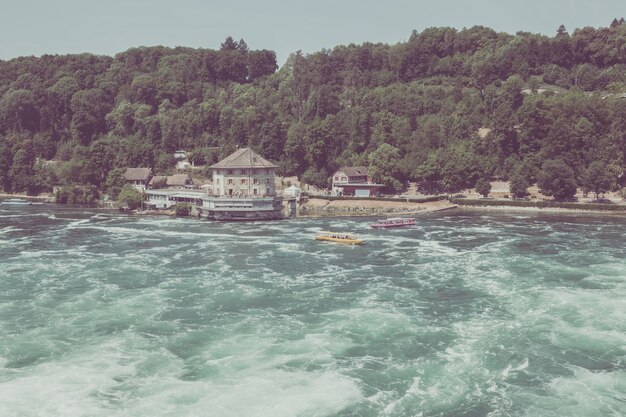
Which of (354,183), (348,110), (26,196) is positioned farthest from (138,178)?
(348,110)

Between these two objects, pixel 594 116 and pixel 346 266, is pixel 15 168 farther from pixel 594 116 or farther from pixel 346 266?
pixel 594 116

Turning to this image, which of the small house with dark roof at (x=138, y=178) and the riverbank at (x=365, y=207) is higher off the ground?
the small house with dark roof at (x=138, y=178)

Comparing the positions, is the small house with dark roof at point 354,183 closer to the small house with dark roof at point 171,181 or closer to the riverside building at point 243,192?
the riverside building at point 243,192

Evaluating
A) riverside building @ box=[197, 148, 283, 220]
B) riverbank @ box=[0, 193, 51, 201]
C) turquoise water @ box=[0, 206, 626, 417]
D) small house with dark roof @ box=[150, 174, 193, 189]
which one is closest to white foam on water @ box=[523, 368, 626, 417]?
turquoise water @ box=[0, 206, 626, 417]

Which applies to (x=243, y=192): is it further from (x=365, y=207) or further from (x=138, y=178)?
(x=138, y=178)

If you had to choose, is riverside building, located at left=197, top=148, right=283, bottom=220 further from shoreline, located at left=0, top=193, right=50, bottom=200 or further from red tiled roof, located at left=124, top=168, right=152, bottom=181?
shoreline, located at left=0, top=193, right=50, bottom=200

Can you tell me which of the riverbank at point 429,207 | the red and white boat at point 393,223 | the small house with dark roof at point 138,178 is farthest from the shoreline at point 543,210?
the small house with dark roof at point 138,178
